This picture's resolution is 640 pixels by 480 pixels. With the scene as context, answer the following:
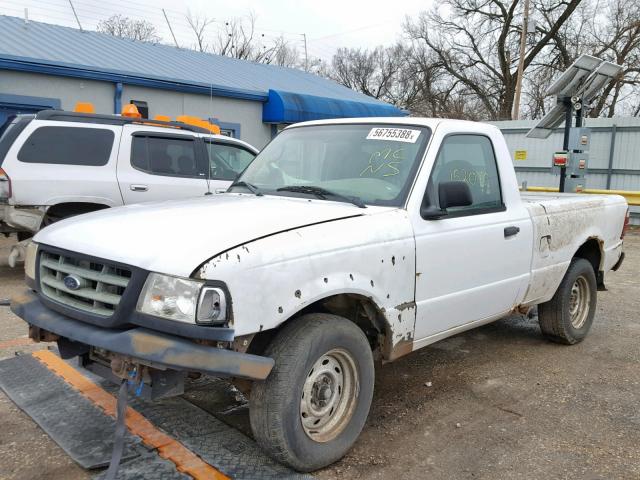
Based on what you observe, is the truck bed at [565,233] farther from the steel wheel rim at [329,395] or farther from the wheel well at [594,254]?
the steel wheel rim at [329,395]


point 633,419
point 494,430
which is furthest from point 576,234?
point 494,430

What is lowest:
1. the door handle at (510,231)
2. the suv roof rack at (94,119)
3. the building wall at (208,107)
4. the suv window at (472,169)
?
the door handle at (510,231)

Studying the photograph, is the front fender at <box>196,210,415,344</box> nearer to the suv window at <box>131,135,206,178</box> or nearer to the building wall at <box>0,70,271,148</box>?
the suv window at <box>131,135,206,178</box>

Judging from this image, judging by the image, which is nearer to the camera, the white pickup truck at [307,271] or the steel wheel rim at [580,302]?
the white pickup truck at [307,271]

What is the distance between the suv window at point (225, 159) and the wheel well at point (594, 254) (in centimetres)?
488

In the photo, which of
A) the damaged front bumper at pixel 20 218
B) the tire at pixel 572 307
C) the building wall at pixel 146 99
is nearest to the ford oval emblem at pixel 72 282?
the tire at pixel 572 307

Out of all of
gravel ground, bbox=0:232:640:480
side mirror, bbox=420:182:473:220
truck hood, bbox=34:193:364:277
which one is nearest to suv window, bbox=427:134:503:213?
side mirror, bbox=420:182:473:220

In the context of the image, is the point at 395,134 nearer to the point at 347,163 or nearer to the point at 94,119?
the point at 347,163

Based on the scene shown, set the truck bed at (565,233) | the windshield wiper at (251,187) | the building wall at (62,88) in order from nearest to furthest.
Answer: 1. the windshield wiper at (251,187)
2. the truck bed at (565,233)
3. the building wall at (62,88)

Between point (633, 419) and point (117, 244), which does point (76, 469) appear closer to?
point (117, 244)

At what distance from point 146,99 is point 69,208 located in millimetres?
7777

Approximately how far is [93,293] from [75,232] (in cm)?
46

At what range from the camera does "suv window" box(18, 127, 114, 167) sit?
7.22 meters

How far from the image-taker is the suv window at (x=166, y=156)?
8000mm
